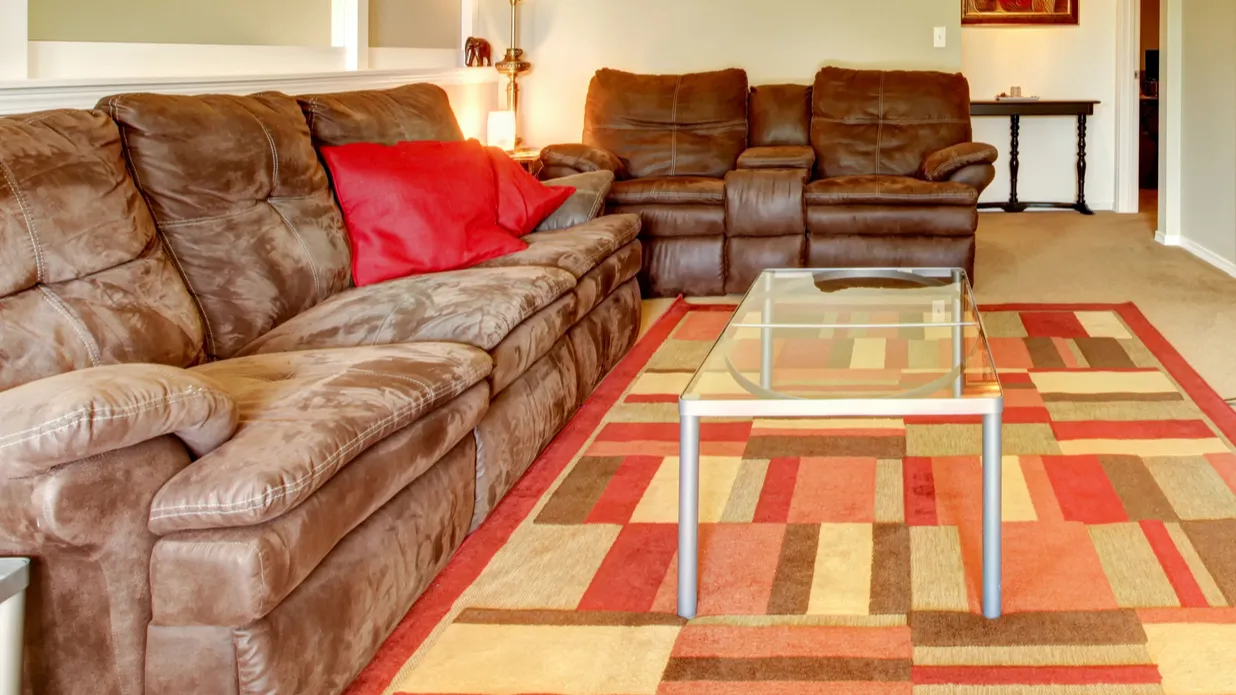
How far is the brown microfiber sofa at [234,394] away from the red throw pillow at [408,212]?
61 mm

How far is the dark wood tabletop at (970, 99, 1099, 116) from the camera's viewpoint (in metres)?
7.61

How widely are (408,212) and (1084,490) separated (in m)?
1.83

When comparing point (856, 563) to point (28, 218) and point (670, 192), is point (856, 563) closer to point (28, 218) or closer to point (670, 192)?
point (28, 218)

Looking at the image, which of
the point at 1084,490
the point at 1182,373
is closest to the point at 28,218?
the point at 1084,490

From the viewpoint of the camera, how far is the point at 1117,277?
561cm

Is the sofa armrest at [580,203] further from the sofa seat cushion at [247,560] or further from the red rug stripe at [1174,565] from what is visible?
the sofa seat cushion at [247,560]

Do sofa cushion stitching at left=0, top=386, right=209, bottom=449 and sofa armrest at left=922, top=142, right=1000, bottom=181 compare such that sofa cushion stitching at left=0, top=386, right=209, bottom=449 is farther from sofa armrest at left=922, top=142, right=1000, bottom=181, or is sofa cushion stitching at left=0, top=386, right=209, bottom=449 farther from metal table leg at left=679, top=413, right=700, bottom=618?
sofa armrest at left=922, top=142, right=1000, bottom=181

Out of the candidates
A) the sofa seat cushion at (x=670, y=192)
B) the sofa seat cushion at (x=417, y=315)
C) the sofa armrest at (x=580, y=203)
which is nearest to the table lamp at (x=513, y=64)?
the sofa seat cushion at (x=670, y=192)

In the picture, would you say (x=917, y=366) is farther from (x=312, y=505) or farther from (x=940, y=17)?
(x=940, y=17)

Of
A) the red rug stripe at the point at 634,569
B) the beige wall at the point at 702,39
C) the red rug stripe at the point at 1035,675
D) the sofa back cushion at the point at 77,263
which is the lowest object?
the red rug stripe at the point at 1035,675

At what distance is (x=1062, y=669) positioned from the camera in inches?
79.7

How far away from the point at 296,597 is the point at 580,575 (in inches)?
28.4

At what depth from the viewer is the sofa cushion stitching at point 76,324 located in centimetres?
228

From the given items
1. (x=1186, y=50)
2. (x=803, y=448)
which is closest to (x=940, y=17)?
(x=1186, y=50)
